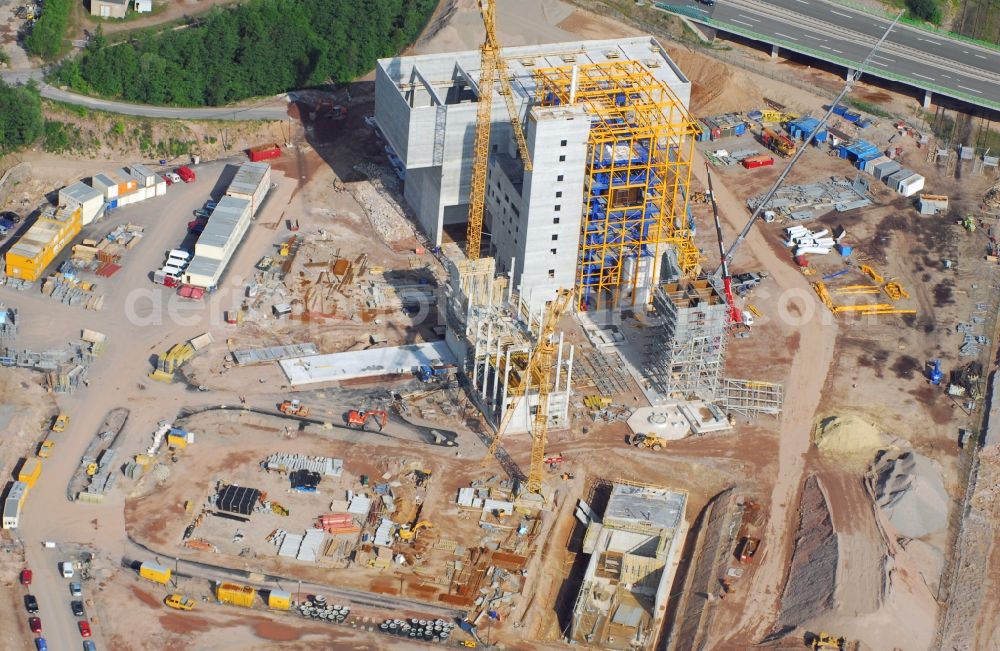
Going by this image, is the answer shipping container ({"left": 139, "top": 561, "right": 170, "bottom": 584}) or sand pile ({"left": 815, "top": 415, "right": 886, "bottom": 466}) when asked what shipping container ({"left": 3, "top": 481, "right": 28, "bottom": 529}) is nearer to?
shipping container ({"left": 139, "top": 561, "right": 170, "bottom": 584})

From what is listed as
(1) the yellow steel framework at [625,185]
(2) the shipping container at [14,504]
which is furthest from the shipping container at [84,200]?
(1) the yellow steel framework at [625,185]

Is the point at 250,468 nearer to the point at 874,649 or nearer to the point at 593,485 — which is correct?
the point at 593,485

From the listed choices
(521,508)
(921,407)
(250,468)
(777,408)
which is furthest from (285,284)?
(921,407)

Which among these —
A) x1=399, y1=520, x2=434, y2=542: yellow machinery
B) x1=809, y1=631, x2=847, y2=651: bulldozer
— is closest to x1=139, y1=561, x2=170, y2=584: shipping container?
x1=399, y1=520, x2=434, y2=542: yellow machinery

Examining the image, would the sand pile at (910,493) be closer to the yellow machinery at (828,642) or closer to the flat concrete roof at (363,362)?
the yellow machinery at (828,642)

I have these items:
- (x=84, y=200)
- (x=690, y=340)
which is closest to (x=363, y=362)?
(x=690, y=340)

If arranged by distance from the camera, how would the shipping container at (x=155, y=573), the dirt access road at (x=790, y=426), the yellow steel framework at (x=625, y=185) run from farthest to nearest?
the yellow steel framework at (x=625, y=185) < the dirt access road at (x=790, y=426) < the shipping container at (x=155, y=573)
